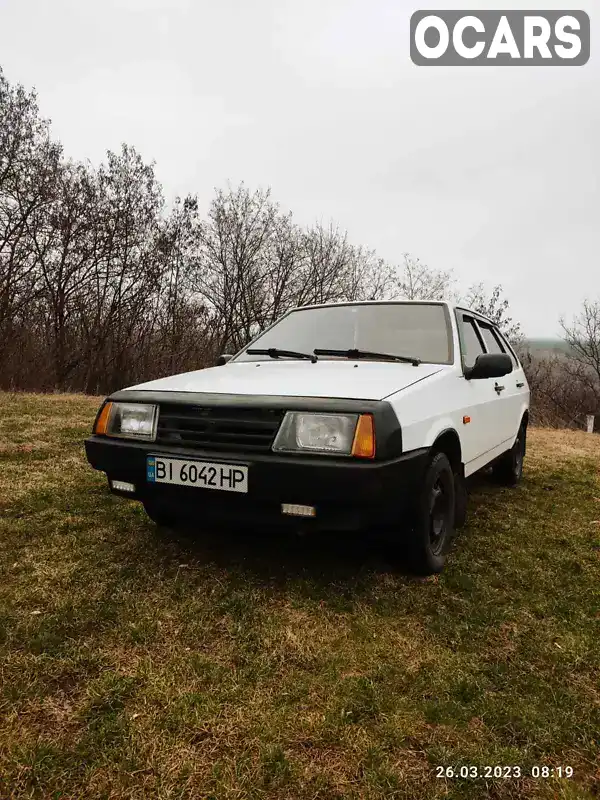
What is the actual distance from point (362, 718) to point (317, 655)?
0.35 metres

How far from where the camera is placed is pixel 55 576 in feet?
7.86

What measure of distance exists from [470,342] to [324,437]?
1892 mm

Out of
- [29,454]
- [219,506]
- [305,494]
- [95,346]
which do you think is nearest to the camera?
Result: [305,494]

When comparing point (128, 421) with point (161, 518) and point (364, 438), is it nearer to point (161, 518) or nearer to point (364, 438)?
point (161, 518)

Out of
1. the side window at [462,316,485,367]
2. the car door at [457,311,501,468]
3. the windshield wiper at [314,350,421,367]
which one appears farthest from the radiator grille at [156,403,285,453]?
the side window at [462,316,485,367]

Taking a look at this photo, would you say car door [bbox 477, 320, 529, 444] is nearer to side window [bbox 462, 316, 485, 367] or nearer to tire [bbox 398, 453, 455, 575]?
side window [bbox 462, 316, 485, 367]

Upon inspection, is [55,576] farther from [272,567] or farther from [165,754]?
[165,754]

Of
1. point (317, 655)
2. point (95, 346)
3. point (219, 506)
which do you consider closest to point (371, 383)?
point (219, 506)

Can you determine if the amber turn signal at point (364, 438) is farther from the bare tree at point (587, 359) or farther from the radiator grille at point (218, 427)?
the bare tree at point (587, 359)

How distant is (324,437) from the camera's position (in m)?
2.15

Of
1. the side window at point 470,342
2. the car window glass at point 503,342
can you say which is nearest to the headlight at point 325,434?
the side window at point 470,342

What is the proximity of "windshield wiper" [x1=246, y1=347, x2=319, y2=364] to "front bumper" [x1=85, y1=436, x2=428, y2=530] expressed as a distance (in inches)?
41.2

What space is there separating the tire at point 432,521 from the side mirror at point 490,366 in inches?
26.5

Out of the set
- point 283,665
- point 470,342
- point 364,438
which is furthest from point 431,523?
point 470,342
